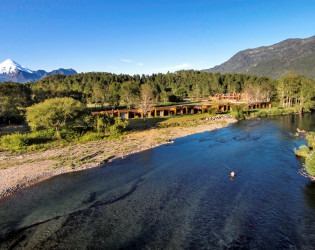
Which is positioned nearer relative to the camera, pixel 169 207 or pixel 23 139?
pixel 169 207

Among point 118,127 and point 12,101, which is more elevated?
point 12,101

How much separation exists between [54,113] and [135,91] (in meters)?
46.8

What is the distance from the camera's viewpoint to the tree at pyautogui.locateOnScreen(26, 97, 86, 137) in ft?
114

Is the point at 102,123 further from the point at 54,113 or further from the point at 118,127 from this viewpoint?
the point at 54,113

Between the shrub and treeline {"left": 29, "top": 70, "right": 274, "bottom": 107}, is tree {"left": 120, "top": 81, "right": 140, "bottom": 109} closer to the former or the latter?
treeline {"left": 29, "top": 70, "right": 274, "bottom": 107}

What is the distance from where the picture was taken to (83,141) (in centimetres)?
3669

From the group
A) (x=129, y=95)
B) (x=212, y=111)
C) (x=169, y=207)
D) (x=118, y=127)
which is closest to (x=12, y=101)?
(x=118, y=127)

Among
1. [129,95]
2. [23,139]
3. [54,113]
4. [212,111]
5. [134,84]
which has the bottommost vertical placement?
[23,139]

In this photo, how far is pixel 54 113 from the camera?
35406mm

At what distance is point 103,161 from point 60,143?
1263cm

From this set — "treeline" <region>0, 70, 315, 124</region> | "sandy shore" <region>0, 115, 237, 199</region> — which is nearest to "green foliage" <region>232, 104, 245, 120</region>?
"treeline" <region>0, 70, 315, 124</region>

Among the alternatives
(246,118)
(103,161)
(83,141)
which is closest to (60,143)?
(83,141)

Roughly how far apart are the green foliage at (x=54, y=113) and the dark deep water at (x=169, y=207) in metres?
16.6

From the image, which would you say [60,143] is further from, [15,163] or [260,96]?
[260,96]
